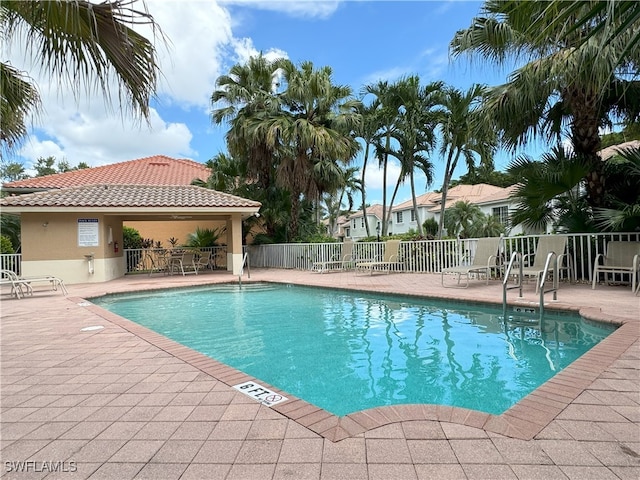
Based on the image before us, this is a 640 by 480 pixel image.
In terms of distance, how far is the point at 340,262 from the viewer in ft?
50.8

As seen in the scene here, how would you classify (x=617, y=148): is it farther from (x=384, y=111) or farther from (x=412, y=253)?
(x=384, y=111)

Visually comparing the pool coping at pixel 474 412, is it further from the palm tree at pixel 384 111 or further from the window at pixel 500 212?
the window at pixel 500 212

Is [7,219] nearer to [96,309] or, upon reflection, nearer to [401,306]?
[96,309]

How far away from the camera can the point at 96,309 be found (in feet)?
25.9

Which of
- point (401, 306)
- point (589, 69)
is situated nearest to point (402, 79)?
point (589, 69)

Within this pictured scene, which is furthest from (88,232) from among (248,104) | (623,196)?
(623,196)

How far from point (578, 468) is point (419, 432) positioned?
0.83 meters

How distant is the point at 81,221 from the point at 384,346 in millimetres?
12702

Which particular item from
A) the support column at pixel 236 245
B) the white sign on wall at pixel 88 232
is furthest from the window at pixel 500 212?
the white sign on wall at pixel 88 232

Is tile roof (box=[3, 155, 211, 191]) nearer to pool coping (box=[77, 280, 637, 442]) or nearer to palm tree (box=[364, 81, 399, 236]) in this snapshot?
palm tree (box=[364, 81, 399, 236])

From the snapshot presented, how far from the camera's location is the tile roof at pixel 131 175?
20.2 m

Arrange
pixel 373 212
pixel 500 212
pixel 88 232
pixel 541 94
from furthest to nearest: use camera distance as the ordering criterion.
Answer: pixel 373 212 → pixel 500 212 → pixel 88 232 → pixel 541 94

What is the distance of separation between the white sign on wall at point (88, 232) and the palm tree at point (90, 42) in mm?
12119

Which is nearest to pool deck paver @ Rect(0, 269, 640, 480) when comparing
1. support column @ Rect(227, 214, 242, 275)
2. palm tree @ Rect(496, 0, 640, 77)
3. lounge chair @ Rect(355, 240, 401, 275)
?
palm tree @ Rect(496, 0, 640, 77)
